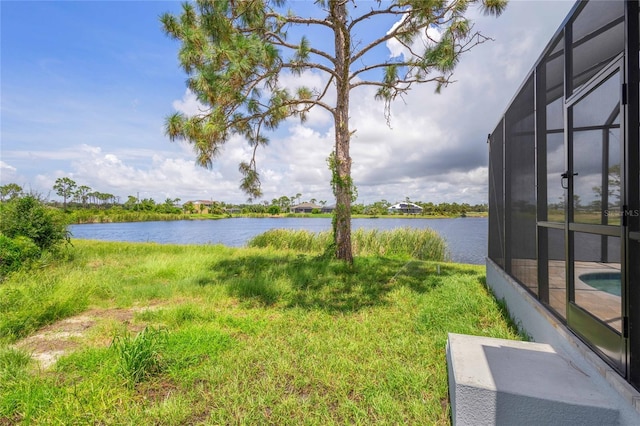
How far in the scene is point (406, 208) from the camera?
58750 millimetres

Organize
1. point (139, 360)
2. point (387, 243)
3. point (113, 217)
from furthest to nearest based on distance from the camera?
point (113, 217)
point (387, 243)
point (139, 360)

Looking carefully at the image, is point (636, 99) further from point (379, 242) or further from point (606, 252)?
point (379, 242)

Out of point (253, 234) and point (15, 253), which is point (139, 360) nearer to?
point (15, 253)

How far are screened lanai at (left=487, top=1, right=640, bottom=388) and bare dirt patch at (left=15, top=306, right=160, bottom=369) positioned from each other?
3.75 metres

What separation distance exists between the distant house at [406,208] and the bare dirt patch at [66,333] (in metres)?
52.4

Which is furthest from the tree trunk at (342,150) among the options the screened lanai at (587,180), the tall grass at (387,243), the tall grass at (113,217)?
the tall grass at (113,217)

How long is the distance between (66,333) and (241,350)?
1.95 meters

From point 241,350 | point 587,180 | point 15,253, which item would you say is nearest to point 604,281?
point 587,180

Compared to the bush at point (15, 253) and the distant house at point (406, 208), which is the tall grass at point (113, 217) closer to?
the bush at point (15, 253)

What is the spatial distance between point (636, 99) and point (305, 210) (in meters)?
74.6

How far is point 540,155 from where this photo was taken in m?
2.33

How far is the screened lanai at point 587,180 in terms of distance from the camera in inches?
50.5

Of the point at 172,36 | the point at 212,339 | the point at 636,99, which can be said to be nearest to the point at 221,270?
the point at 212,339

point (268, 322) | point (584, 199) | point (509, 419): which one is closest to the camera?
point (509, 419)
